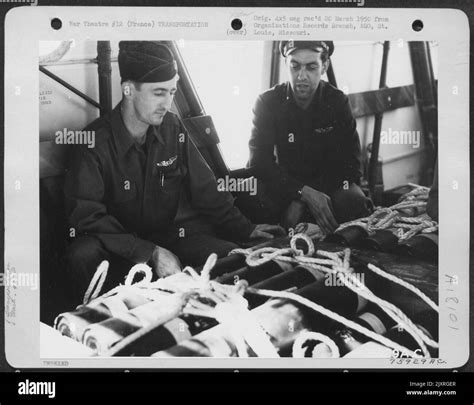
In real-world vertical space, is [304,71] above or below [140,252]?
above

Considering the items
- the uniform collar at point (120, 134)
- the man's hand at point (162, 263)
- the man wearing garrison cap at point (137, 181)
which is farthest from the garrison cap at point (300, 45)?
the man's hand at point (162, 263)

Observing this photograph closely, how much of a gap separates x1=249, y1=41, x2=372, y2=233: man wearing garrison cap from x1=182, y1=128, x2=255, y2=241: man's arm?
1.7 inches

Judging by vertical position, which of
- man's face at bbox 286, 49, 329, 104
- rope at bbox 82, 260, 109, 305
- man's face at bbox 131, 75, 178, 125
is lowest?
rope at bbox 82, 260, 109, 305

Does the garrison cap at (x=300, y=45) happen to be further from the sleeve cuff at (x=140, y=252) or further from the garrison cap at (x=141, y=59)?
the sleeve cuff at (x=140, y=252)

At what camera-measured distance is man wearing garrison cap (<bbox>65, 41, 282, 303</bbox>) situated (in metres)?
1.56

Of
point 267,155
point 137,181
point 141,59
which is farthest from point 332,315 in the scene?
point 141,59

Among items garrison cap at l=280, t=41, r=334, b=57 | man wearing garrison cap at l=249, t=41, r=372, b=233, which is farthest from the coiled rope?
Answer: garrison cap at l=280, t=41, r=334, b=57

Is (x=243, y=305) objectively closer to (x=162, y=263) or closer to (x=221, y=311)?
(x=221, y=311)

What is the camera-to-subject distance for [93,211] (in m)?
1.56

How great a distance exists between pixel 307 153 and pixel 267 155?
0.22 ft

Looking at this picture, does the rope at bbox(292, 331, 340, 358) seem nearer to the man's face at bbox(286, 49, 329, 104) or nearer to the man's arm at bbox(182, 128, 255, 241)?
the man's arm at bbox(182, 128, 255, 241)
